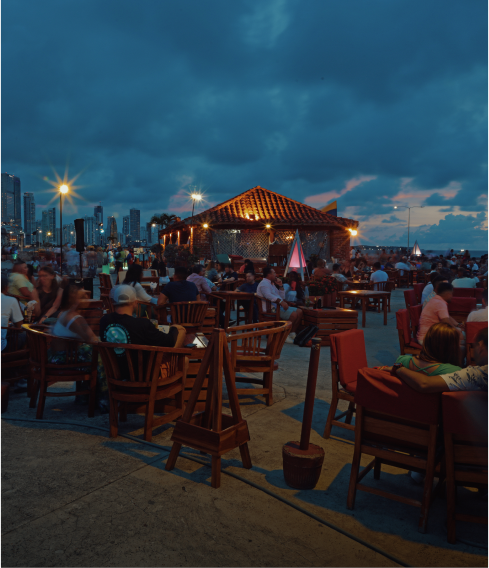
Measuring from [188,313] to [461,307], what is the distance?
5183 mm

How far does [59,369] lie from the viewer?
14.1ft

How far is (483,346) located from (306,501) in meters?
1.55

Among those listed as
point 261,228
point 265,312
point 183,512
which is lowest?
point 183,512

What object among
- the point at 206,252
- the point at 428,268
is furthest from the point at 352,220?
the point at 206,252

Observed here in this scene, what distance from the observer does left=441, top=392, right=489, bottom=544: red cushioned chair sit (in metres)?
2.38

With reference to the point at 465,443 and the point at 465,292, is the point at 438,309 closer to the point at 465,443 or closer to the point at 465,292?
the point at 465,443

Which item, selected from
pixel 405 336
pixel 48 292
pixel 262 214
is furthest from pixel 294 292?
pixel 262 214

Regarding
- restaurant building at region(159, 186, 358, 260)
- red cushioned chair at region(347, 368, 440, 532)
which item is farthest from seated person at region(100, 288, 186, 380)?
restaurant building at region(159, 186, 358, 260)

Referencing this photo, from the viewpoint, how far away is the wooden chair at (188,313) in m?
6.71

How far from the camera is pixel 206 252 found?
23.7m

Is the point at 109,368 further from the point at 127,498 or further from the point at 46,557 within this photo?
the point at 46,557

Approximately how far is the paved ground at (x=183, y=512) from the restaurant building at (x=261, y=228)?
2000 centimetres

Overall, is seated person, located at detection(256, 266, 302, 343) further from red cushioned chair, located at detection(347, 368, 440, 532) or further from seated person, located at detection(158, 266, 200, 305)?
red cushioned chair, located at detection(347, 368, 440, 532)

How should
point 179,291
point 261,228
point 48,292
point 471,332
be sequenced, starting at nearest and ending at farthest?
point 471,332, point 48,292, point 179,291, point 261,228
